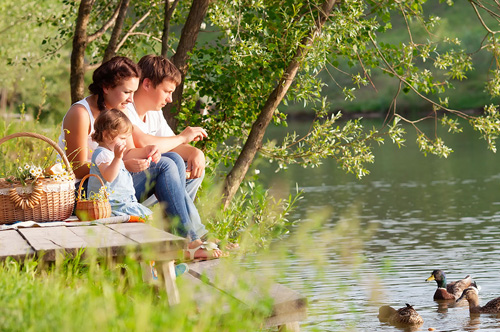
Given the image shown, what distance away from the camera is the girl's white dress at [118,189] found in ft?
16.6

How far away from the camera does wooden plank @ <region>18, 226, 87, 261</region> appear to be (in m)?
3.57

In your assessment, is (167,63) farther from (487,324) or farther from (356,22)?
(487,324)

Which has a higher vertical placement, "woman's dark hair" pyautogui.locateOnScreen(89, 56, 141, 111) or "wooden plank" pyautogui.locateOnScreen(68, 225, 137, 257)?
"woman's dark hair" pyautogui.locateOnScreen(89, 56, 141, 111)

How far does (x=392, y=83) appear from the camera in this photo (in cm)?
6081

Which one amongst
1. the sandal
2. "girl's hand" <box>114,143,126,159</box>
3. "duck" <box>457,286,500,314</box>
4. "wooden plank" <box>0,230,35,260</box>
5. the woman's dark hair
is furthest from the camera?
"duck" <box>457,286,500,314</box>

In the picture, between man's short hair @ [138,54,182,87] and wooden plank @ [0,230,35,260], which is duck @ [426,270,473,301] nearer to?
man's short hair @ [138,54,182,87]

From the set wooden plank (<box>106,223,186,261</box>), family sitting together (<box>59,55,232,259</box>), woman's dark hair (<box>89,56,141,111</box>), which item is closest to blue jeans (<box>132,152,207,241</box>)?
family sitting together (<box>59,55,232,259</box>)

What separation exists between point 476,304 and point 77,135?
503 centimetres

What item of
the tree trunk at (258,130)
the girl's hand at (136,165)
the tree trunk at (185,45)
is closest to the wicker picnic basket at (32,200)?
the girl's hand at (136,165)

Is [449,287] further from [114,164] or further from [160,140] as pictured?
[114,164]

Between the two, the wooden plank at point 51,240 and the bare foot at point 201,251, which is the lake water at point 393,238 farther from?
the wooden plank at point 51,240

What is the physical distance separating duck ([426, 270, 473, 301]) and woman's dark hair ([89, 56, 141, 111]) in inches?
184

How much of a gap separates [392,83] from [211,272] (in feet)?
190

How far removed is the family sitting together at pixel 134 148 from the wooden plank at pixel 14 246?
1060mm
